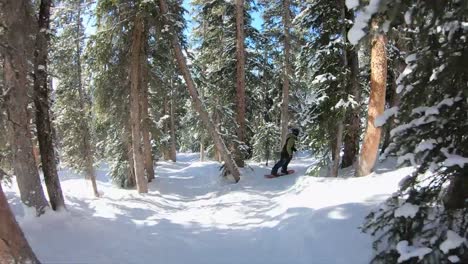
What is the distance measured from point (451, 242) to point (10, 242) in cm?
477

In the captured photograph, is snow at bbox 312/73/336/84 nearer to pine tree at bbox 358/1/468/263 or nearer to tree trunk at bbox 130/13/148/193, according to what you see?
tree trunk at bbox 130/13/148/193

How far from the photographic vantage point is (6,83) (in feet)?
27.3

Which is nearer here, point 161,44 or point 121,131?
point 161,44

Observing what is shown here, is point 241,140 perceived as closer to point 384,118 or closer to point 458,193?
point 384,118

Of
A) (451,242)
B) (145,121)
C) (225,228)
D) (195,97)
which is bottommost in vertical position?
(225,228)

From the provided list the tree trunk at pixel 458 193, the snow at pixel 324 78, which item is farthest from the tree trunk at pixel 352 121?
the tree trunk at pixel 458 193

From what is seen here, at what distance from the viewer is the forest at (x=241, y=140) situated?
436cm

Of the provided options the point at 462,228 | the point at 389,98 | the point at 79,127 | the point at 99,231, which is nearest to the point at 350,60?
the point at 389,98

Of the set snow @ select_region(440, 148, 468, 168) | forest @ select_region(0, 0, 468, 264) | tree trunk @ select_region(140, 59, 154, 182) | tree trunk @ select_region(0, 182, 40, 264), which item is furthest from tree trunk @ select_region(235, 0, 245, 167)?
snow @ select_region(440, 148, 468, 168)

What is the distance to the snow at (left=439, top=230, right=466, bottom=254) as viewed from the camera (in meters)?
3.92

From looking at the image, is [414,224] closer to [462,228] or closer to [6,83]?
[462,228]

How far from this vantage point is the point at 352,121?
13.9 metres

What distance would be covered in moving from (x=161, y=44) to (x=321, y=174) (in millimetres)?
7349

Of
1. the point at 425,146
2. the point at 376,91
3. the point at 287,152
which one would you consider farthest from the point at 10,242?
the point at 287,152
